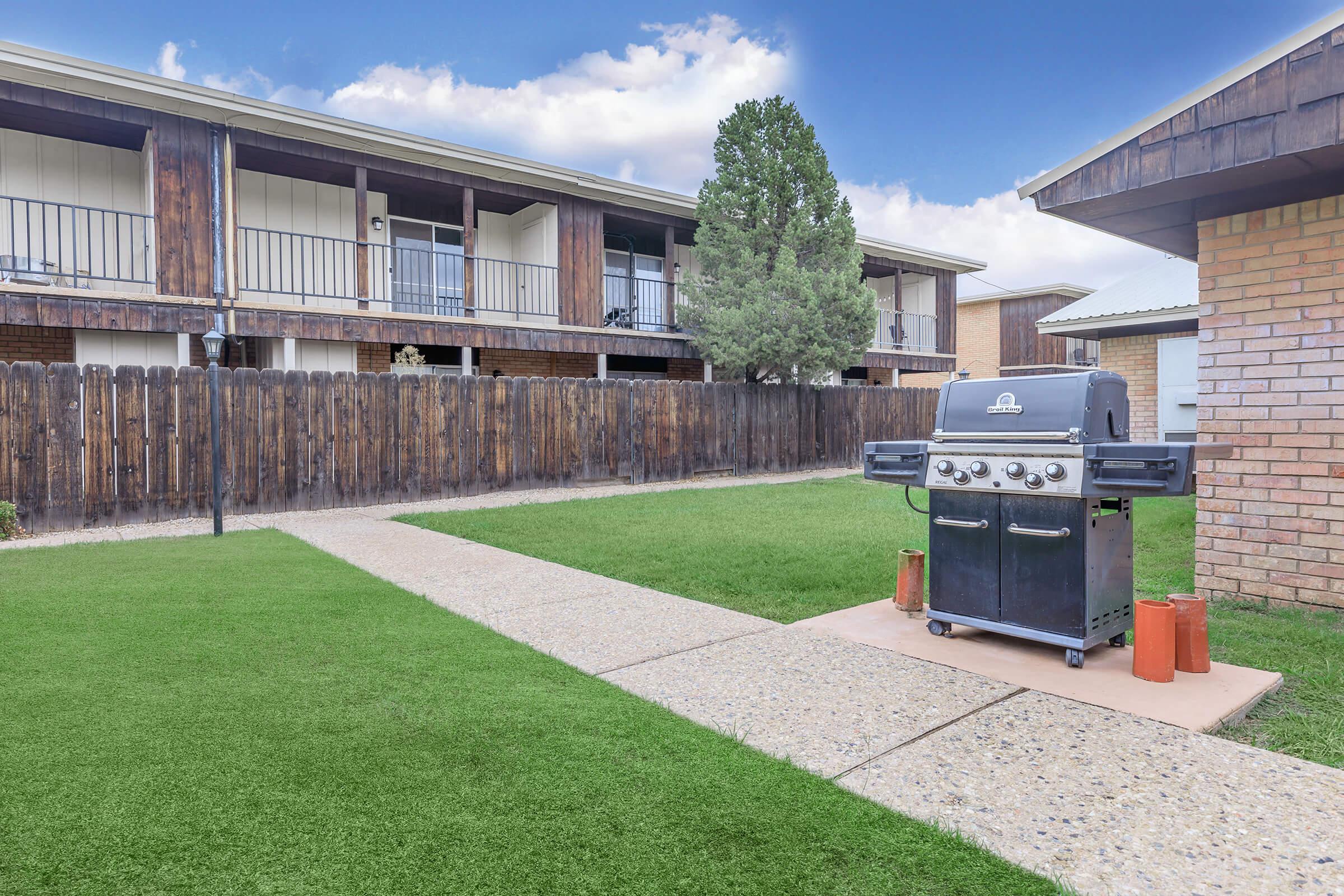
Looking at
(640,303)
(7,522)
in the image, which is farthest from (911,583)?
(640,303)

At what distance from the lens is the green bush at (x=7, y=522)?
810 centimetres

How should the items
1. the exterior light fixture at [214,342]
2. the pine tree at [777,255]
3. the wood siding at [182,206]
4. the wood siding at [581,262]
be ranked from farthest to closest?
the wood siding at [581,262], the pine tree at [777,255], the wood siding at [182,206], the exterior light fixture at [214,342]

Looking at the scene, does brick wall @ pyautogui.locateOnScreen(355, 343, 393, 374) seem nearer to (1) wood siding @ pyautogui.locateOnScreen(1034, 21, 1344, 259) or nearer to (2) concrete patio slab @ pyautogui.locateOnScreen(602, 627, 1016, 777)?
(2) concrete patio slab @ pyautogui.locateOnScreen(602, 627, 1016, 777)

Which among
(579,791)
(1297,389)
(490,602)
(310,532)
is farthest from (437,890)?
(310,532)

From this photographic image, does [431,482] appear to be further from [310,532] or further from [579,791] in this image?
[579,791]

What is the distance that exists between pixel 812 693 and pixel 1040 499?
4.99 ft

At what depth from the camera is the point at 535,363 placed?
16984 mm

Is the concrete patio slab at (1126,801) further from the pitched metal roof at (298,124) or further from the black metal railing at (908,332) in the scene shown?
the black metal railing at (908,332)

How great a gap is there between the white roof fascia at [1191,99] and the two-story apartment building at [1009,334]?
2336cm

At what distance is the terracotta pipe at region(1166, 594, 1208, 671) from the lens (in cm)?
367

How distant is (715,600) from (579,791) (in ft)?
9.67

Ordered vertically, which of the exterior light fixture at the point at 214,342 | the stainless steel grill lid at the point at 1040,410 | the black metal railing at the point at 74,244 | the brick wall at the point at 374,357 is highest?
the black metal railing at the point at 74,244

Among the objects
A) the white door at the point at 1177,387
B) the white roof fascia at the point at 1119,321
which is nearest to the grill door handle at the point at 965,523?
the white roof fascia at the point at 1119,321

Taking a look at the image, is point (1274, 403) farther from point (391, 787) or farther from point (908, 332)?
point (908, 332)
